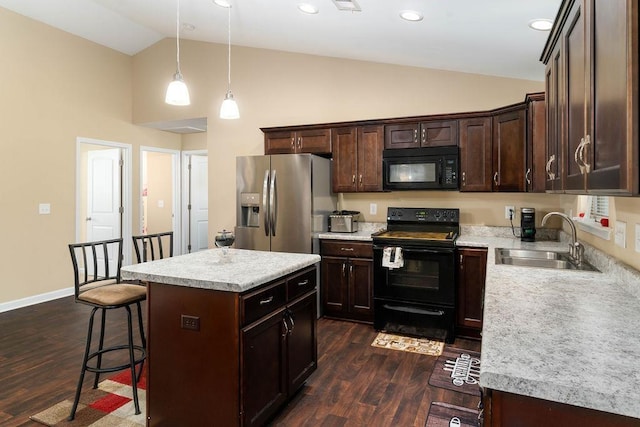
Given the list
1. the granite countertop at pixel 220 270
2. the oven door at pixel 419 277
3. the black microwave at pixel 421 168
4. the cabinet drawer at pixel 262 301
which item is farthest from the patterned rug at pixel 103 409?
the black microwave at pixel 421 168

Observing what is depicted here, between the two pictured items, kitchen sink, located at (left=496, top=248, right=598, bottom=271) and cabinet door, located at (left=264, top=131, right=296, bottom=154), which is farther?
cabinet door, located at (left=264, top=131, right=296, bottom=154)

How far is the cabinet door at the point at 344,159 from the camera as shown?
412 centimetres

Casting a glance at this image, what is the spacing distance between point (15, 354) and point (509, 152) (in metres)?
4.55

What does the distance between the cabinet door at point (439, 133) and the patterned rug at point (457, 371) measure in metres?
1.92

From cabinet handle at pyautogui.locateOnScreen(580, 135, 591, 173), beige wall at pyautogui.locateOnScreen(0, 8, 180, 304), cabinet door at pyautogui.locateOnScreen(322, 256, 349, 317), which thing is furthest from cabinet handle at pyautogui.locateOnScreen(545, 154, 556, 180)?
beige wall at pyautogui.locateOnScreen(0, 8, 180, 304)

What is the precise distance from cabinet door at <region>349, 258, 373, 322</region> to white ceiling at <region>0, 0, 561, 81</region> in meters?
2.08

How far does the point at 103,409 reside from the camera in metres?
2.35

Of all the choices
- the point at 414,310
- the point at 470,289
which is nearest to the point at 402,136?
the point at 470,289

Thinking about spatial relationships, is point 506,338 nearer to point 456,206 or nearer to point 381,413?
point 381,413

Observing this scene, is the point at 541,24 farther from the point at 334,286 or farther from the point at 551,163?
the point at 334,286

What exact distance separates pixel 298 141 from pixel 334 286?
168 cm

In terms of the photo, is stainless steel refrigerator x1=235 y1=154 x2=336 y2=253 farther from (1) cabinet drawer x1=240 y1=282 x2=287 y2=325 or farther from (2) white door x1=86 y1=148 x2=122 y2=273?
(2) white door x1=86 y1=148 x2=122 y2=273

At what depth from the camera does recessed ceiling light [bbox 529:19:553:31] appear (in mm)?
2381

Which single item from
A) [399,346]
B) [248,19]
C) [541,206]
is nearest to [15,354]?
[399,346]
